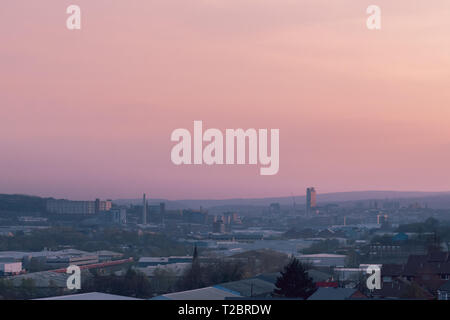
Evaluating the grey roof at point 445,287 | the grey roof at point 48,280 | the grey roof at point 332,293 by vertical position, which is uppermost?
the grey roof at point 332,293

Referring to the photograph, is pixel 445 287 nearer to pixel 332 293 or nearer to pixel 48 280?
pixel 332 293

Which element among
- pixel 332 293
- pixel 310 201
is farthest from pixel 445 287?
pixel 310 201

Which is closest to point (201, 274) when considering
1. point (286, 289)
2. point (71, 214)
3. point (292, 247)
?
point (286, 289)

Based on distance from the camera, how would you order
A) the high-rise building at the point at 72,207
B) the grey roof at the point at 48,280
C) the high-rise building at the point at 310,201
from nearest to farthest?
the grey roof at the point at 48,280 → the high-rise building at the point at 72,207 → the high-rise building at the point at 310,201

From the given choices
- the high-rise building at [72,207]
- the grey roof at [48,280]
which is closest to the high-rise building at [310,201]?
the high-rise building at [72,207]

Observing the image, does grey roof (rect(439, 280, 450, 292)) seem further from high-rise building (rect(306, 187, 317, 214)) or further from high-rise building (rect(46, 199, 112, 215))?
high-rise building (rect(306, 187, 317, 214))

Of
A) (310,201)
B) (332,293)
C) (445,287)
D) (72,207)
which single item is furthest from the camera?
(310,201)

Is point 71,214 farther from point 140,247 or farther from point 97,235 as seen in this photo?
point 140,247

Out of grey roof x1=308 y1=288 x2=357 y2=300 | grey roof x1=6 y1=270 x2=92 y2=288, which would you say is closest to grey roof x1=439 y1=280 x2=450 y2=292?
grey roof x1=308 y1=288 x2=357 y2=300

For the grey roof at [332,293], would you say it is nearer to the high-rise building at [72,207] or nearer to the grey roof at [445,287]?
the grey roof at [445,287]
